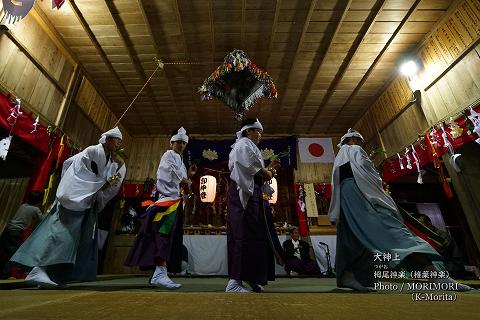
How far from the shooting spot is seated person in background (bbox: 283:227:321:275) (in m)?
7.34

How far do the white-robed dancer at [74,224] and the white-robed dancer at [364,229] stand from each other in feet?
9.57

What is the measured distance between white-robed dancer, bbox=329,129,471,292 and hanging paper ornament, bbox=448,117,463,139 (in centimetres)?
347

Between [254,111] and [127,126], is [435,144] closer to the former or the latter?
[254,111]

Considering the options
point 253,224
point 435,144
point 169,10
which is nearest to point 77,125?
point 169,10

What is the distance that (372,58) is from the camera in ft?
22.9

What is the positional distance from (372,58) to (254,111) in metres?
3.91

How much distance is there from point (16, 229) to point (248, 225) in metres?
4.73

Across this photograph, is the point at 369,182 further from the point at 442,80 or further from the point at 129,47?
the point at 129,47

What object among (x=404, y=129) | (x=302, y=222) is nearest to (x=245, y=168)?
(x=404, y=129)

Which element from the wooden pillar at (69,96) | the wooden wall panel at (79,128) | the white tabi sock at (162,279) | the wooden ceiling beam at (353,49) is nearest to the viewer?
the white tabi sock at (162,279)

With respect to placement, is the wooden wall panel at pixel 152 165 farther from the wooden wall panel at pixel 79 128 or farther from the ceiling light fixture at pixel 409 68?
the ceiling light fixture at pixel 409 68

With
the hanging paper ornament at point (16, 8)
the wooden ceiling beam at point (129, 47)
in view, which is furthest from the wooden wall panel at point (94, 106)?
the hanging paper ornament at point (16, 8)

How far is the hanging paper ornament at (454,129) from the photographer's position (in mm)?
5152

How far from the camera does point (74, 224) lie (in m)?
3.05
